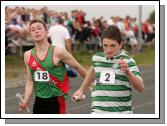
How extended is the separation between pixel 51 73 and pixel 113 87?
1.04m

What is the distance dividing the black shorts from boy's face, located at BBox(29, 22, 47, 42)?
0.69m

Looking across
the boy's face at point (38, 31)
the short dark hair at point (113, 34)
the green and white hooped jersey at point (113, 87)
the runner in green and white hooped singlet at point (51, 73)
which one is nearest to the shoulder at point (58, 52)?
the runner in green and white hooped singlet at point (51, 73)

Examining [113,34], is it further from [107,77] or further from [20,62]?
[20,62]

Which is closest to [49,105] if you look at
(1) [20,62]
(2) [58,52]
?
(2) [58,52]

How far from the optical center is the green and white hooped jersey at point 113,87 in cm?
553

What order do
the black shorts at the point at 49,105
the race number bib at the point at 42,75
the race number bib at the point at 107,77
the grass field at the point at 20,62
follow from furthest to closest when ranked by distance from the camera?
the grass field at the point at 20,62 → the black shorts at the point at 49,105 → the race number bib at the point at 42,75 → the race number bib at the point at 107,77

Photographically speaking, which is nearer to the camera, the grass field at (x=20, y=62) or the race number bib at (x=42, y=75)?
the race number bib at (x=42, y=75)

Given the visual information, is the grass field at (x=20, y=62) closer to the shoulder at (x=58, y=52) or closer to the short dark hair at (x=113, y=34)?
the shoulder at (x=58, y=52)

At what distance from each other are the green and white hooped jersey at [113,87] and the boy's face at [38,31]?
0.93m

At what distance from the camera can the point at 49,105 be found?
6.48m

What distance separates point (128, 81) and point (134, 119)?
0.88 m

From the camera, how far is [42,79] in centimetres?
634

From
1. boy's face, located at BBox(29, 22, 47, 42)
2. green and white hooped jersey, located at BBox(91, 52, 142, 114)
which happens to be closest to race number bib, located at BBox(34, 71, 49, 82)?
boy's face, located at BBox(29, 22, 47, 42)

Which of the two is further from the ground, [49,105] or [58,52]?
[58,52]
